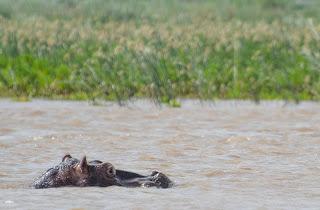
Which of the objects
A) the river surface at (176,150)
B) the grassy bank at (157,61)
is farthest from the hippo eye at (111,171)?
the grassy bank at (157,61)

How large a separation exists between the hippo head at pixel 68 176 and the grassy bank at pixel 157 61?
303 inches

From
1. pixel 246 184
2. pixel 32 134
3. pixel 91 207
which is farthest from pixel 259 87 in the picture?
pixel 91 207

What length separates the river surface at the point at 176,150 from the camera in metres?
8.27

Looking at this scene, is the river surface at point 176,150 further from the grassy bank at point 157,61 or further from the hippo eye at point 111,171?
the grassy bank at point 157,61

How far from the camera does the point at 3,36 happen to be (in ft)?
65.9

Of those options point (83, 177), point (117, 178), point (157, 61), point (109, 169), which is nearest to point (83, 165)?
point (83, 177)

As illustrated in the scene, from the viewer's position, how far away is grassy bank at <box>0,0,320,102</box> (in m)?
17.9

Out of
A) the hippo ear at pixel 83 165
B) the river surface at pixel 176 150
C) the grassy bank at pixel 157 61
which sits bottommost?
the river surface at pixel 176 150

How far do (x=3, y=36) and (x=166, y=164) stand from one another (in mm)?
9968

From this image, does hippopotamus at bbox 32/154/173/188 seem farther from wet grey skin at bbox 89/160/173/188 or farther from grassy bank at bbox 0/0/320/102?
grassy bank at bbox 0/0/320/102

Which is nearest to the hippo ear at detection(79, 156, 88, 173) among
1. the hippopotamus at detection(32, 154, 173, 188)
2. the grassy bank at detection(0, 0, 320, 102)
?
the hippopotamus at detection(32, 154, 173, 188)

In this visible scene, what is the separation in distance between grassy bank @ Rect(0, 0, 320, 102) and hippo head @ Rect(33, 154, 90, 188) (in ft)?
25.3

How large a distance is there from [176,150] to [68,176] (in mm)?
3003

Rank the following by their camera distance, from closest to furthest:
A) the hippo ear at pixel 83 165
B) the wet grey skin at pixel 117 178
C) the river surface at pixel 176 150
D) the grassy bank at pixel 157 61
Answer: the river surface at pixel 176 150 → the hippo ear at pixel 83 165 → the wet grey skin at pixel 117 178 → the grassy bank at pixel 157 61
